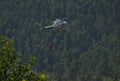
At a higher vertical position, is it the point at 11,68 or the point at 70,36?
the point at 11,68

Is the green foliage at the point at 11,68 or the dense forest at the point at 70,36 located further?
the dense forest at the point at 70,36

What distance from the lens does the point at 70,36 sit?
478ft

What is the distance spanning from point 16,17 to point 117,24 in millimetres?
44288

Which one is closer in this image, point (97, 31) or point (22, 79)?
point (22, 79)

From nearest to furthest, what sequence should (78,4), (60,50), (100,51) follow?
(100,51), (60,50), (78,4)

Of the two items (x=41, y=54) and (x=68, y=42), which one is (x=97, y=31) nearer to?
(x=68, y=42)

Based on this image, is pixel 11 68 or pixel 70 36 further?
pixel 70 36

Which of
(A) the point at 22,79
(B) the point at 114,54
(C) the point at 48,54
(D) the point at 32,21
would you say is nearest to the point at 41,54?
(C) the point at 48,54

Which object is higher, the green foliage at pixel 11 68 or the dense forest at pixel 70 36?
the green foliage at pixel 11 68

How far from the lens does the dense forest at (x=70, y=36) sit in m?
121

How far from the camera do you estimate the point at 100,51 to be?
425 ft

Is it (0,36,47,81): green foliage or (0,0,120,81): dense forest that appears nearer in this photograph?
(0,36,47,81): green foliage

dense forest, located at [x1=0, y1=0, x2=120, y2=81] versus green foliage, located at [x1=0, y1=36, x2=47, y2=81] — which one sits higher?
green foliage, located at [x1=0, y1=36, x2=47, y2=81]

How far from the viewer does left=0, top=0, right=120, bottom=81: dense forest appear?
120875 millimetres
